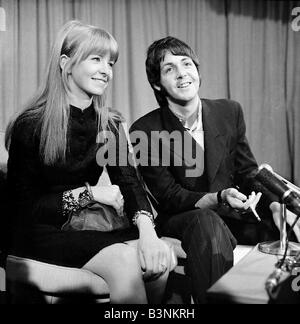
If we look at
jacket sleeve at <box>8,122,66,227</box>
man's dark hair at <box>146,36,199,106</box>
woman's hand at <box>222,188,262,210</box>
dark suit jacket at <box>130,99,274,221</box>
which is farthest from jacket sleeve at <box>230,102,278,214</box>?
jacket sleeve at <box>8,122,66,227</box>

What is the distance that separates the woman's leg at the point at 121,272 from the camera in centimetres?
118

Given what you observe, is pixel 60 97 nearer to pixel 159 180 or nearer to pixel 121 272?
pixel 159 180

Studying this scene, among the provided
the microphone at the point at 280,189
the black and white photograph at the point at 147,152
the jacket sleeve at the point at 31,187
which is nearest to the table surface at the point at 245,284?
the black and white photograph at the point at 147,152

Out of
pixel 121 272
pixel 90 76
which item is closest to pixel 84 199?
pixel 121 272

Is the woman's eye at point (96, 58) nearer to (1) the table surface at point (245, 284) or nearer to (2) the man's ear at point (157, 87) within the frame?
(2) the man's ear at point (157, 87)

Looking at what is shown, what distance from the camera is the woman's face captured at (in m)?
1.41

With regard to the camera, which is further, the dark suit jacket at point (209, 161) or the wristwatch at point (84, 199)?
the dark suit jacket at point (209, 161)

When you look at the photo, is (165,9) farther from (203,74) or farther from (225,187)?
(225,187)

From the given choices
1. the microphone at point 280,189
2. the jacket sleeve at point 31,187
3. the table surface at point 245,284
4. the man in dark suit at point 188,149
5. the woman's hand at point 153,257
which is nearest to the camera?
the table surface at point 245,284

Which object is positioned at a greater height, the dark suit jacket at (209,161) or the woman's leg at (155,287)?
the dark suit jacket at (209,161)

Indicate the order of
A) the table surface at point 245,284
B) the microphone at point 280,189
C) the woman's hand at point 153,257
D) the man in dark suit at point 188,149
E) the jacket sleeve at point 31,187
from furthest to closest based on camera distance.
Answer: the man in dark suit at point 188,149
the jacket sleeve at point 31,187
the woman's hand at point 153,257
the microphone at point 280,189
the table surface at point 245,284

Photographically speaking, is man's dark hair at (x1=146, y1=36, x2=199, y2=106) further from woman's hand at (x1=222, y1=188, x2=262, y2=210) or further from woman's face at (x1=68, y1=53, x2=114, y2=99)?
woman's hand at (x1=222, y1=188, x2=262, y2=210)

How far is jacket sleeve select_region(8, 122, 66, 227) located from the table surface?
532 mm
